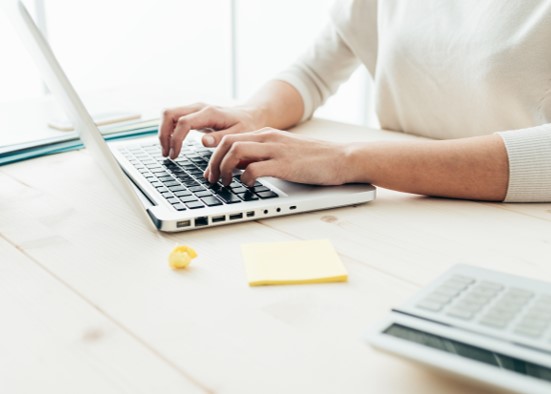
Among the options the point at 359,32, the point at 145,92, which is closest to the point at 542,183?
the point at 359,32

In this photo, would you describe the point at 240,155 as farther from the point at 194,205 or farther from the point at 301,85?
the point at 301,85

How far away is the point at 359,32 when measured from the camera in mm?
1432

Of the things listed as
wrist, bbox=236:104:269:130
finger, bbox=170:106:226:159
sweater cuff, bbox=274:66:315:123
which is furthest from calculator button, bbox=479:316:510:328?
sweater cuff, bbox=274:66:315:123

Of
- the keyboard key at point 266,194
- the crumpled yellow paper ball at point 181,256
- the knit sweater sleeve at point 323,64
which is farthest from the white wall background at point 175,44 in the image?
the crumpled yellow paper ball at point 181,256

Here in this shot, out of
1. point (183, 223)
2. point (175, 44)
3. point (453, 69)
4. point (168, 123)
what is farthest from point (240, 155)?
point (175, 44)

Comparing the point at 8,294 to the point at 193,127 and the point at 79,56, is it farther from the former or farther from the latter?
the point at 79,56

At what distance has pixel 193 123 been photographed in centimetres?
106

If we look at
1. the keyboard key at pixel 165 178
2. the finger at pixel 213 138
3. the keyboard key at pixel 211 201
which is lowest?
the keyboard key at pixel 165 178

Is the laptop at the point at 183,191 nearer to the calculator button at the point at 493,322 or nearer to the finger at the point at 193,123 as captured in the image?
the finger at the point at 193,123

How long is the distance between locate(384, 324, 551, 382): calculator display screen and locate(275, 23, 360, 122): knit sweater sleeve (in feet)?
3.31

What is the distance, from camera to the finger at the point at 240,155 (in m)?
0.86

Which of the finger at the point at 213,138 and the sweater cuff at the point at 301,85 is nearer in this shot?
the finger at the point at 213,138

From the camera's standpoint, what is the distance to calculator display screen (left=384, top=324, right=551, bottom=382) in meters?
0.43

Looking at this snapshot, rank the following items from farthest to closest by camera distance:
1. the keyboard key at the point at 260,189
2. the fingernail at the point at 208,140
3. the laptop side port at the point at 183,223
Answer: the fingernail at the point at 208,140 → the keyboard key at the point at 260,189 → the laptop side port at the point at 183,223
